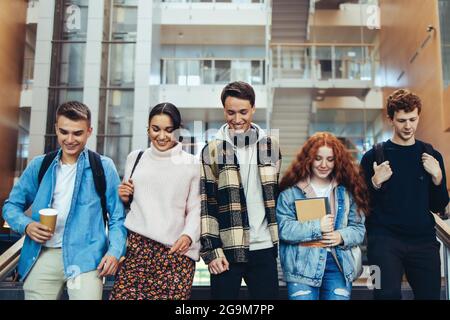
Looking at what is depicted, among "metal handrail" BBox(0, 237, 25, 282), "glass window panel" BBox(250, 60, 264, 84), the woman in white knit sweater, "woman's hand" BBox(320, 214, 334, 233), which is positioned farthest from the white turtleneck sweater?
"glass window panel" BBox(250, 60, 264, 84)

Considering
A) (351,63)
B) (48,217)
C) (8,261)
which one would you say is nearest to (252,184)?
(48,217)

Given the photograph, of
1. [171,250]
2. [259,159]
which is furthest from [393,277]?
[171,250]

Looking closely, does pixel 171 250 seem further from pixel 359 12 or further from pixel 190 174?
pixel 359 12

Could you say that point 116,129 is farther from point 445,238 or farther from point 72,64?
point 445,238

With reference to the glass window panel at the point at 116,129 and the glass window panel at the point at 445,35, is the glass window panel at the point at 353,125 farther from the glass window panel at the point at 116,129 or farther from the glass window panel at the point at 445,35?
the glass window panel at the point at 116,129

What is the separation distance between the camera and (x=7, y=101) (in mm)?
3074

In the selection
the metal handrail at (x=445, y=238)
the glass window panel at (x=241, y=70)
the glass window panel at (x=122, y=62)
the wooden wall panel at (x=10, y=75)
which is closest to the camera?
the metal handrail at (x=445, y=238)

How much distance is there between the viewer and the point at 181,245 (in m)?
1.93

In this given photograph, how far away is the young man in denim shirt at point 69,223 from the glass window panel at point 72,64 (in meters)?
1.33

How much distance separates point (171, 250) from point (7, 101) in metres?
1.75

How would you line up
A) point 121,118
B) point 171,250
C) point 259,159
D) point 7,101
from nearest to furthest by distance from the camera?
point 171,250 → point 259,159 → point 7,101 → point 121,118

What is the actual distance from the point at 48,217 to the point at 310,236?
0.99 m

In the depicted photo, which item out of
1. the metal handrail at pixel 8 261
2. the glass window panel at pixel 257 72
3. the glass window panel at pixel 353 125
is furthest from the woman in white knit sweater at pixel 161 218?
the glass window panel at pixel 257 72

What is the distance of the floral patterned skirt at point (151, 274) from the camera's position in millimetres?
1912
